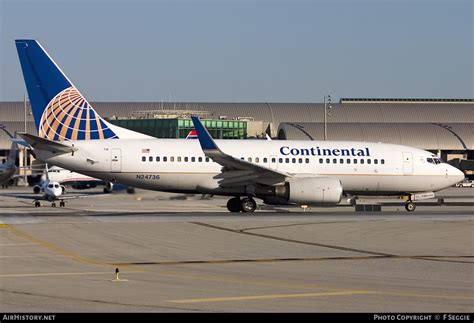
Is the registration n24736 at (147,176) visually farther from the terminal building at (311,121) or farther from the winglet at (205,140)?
the terminal building at (311,121)

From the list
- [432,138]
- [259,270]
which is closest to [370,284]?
[259,270]

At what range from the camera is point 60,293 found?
59.3 ft

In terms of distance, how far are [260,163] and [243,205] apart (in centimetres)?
244

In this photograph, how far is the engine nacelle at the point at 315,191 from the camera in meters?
42.8

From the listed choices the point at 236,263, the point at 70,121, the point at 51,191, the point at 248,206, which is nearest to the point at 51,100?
the point at 70,121

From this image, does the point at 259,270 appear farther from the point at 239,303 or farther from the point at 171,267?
the point at 239,303

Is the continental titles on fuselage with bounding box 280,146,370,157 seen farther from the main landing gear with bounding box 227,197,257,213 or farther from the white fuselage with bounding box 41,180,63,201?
the white fuselage with bounding box 41,180,63,201

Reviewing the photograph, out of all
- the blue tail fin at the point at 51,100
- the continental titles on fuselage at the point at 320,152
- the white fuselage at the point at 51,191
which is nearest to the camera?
the blue tail fin at the point at 51,100

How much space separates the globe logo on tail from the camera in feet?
147

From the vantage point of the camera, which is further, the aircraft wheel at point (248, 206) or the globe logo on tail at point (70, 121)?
the aircraft wheel at point (248, 206)

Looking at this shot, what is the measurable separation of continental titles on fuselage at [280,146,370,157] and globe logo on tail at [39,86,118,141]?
8866 millimetres

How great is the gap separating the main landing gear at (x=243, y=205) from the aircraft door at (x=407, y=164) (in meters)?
8.62

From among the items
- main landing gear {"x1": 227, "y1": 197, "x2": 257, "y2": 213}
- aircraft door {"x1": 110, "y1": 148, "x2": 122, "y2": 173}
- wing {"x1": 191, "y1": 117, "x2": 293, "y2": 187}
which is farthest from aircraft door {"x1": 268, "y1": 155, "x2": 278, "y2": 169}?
aircraft door {"x1": 110, "y1": 148, "x2": 122, "y2": 173}

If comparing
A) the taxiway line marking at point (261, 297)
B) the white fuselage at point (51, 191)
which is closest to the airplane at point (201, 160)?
the white fuselage at point (51, 191)
